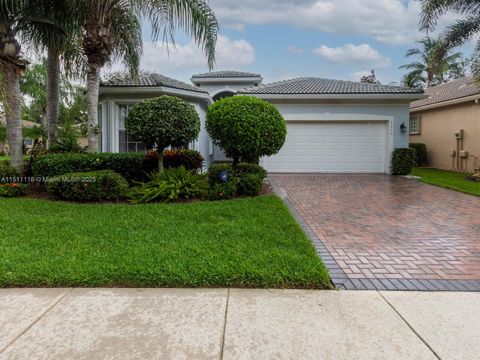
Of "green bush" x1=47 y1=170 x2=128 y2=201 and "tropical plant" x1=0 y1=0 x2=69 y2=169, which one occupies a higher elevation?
"tropical plant" x1=0 y1=0 x2=69 y2=169

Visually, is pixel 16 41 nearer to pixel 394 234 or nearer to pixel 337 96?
pixel 394 234

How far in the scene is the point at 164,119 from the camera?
362 inches

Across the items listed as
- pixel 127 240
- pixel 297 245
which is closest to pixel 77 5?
pixel 127 240

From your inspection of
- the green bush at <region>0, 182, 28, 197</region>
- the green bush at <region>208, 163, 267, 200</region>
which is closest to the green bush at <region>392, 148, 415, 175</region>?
the green bush at <region>208, 163, 267, 200</region>

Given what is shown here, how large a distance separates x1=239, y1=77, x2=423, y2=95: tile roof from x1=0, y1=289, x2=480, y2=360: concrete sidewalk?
1237cm

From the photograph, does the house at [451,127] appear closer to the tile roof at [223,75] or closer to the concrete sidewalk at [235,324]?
the tile roof at [223,75]

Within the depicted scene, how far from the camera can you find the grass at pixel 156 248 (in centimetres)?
413

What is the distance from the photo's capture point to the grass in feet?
13.5

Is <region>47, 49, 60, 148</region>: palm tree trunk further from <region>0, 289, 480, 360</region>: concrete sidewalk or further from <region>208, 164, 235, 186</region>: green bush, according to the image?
<region>0, 289, 480, 360</region>: concrete sidewalk

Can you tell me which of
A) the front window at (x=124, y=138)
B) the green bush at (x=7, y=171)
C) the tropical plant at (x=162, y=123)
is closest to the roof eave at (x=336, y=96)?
the front window at (x=124, y=138)

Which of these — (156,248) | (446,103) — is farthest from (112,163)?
(446,103)

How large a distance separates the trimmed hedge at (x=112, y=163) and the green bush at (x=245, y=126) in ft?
7.91

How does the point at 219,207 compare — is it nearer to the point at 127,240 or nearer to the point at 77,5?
the point at 127,240

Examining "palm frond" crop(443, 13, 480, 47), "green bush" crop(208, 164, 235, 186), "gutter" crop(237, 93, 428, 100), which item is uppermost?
"palm frond" crop(443, 13, 480, 47)
